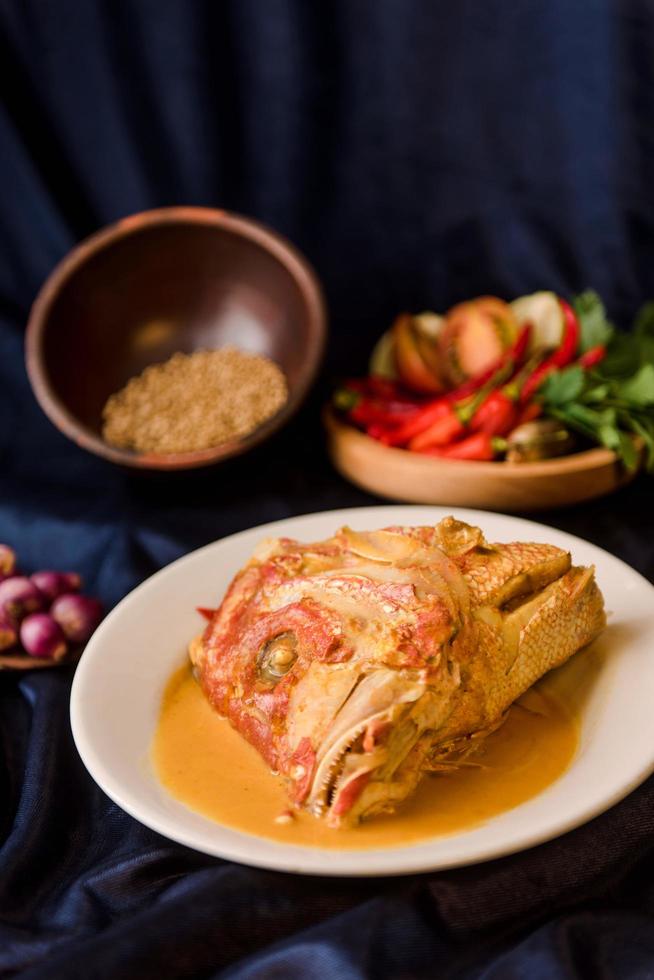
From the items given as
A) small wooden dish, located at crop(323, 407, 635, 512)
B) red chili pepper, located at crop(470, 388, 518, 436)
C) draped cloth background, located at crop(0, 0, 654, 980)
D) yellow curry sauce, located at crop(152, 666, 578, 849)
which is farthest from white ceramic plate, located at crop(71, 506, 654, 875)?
red chili pepper, located at crop(470, 388, 518, 436)

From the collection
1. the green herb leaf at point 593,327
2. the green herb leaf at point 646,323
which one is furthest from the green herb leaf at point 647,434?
the green herb leaf at point 646,323

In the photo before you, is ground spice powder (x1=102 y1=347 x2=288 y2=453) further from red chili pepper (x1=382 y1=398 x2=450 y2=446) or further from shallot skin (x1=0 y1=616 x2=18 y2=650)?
shallot skin (x1=0 y1=616 x2=18 y2=650)

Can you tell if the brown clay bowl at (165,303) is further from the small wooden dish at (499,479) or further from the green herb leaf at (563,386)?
the green herb leaf at (563,386)

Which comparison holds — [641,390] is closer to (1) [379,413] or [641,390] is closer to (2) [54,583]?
(1) [379,413]

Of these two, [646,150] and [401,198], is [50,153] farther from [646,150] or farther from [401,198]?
[646,150]

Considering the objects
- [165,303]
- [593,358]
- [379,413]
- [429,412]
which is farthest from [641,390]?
[165,303]

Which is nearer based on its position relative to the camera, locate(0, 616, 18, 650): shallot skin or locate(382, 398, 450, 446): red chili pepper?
locate(0, 616, 18, 650): shallot skin
